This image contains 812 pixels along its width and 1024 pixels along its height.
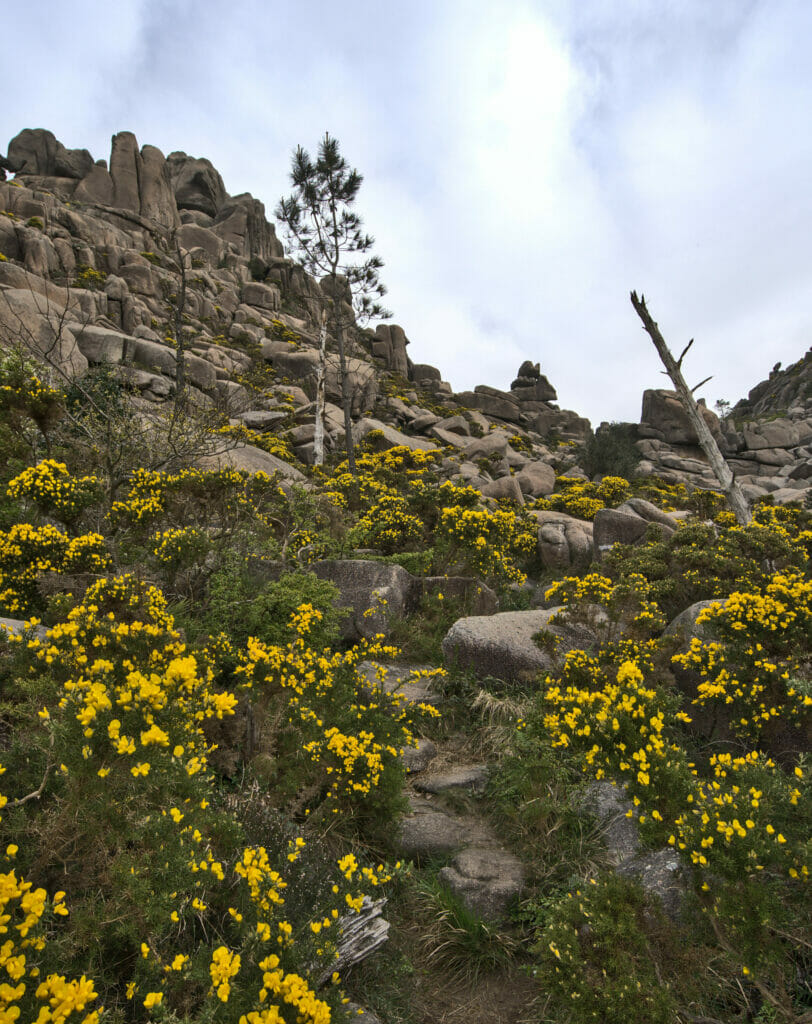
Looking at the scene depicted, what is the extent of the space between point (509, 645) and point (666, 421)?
44389mm

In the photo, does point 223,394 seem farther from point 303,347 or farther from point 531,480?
point 303,347

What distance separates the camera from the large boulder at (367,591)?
8305 millimetres

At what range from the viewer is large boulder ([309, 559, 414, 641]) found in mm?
8305

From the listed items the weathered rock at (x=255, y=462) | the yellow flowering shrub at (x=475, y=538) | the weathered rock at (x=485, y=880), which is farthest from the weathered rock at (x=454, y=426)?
the weathered rock at (x=485, y=880)

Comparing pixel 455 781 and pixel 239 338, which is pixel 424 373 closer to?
pixel 239 338

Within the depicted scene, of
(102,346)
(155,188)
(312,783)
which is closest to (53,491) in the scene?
(312,783)

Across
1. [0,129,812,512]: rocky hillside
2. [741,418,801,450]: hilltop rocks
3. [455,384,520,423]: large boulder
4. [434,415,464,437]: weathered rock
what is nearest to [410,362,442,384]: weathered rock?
[0,129,812,512]: rocky hillside

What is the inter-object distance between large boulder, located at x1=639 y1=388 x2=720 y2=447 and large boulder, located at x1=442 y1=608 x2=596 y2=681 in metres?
42.2

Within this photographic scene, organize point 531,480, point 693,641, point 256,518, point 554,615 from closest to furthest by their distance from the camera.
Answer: point 693,641
point 554,615
point 256,518
point 531,480

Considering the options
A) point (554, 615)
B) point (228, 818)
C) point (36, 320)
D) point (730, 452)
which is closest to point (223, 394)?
point (554, 615)

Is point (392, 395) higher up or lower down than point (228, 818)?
higher up

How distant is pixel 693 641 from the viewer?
601 cm

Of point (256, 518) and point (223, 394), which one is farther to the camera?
point (223, 394)

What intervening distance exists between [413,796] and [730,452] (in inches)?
1939
